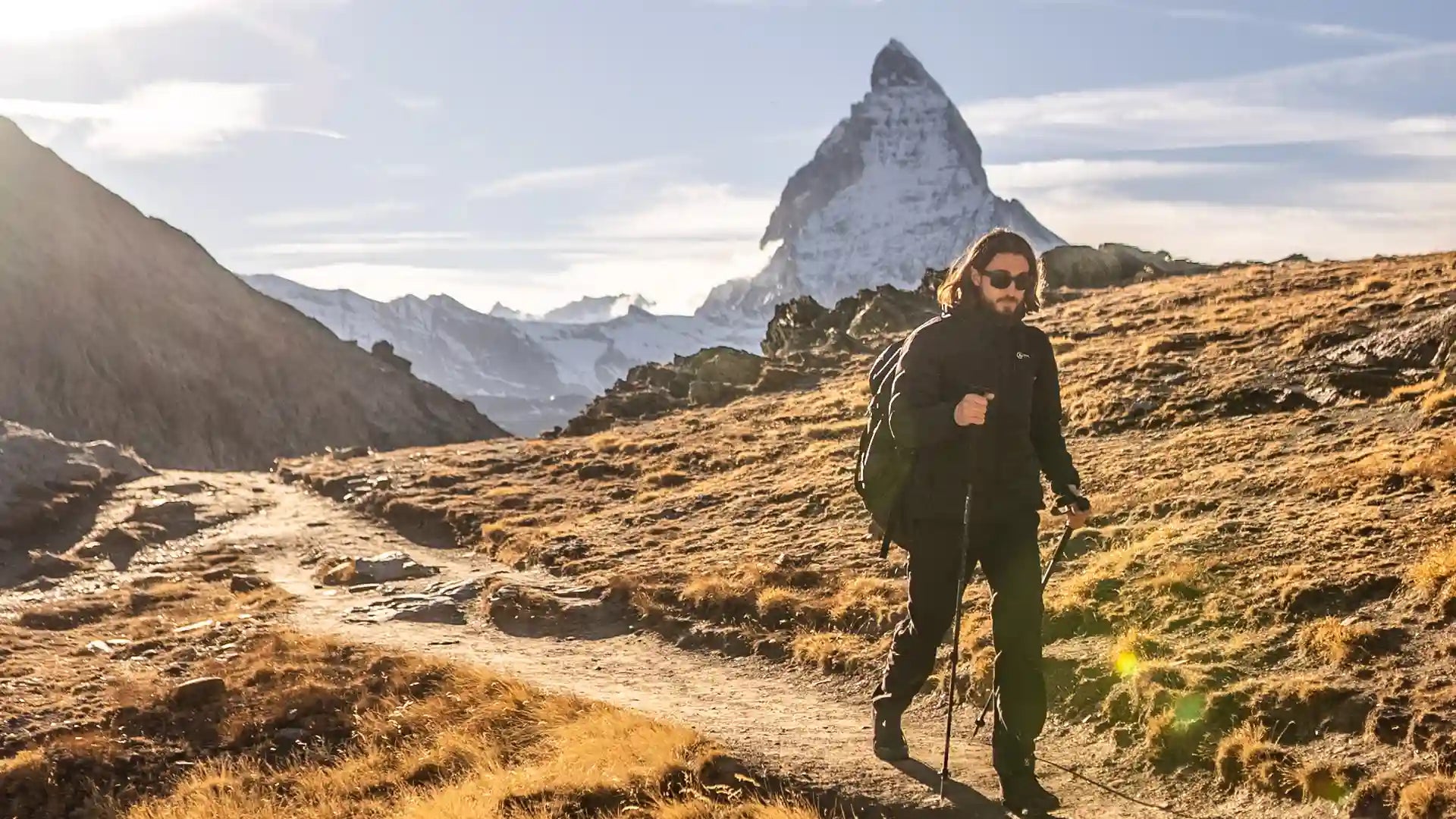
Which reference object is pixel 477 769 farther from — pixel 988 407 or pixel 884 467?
pixel 988 407

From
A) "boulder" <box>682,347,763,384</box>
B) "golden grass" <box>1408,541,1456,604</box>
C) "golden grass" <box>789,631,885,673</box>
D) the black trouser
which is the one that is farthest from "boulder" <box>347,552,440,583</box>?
"boulder" <box>682,347,763,384</box>

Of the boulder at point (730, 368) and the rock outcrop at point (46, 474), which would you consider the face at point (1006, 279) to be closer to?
the rock outcrop at point (46, 474)

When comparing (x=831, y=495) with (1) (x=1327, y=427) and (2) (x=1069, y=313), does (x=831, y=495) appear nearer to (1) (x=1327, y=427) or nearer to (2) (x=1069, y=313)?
(1) (x=1327, y=427)

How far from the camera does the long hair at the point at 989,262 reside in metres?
5.61

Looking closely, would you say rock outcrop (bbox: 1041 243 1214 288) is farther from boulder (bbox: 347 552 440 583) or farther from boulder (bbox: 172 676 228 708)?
boulder (bbox: 172 676 228 708)

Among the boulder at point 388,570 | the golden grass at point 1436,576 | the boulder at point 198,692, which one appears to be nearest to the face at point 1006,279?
the golden grass at point 1436,576

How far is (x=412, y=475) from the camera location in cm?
3500

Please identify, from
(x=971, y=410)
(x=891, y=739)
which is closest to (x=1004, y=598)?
(x=971, y=410)

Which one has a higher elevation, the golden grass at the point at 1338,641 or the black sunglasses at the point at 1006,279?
the black sunglasses at the point at 1006,279

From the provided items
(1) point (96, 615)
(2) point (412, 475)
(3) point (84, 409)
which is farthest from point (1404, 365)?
(3) point (84, 409)

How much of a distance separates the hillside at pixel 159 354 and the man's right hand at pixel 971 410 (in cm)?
8579

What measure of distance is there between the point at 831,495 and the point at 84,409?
267 feet

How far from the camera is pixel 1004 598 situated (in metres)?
5.62

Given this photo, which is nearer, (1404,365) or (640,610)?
(640,610)
